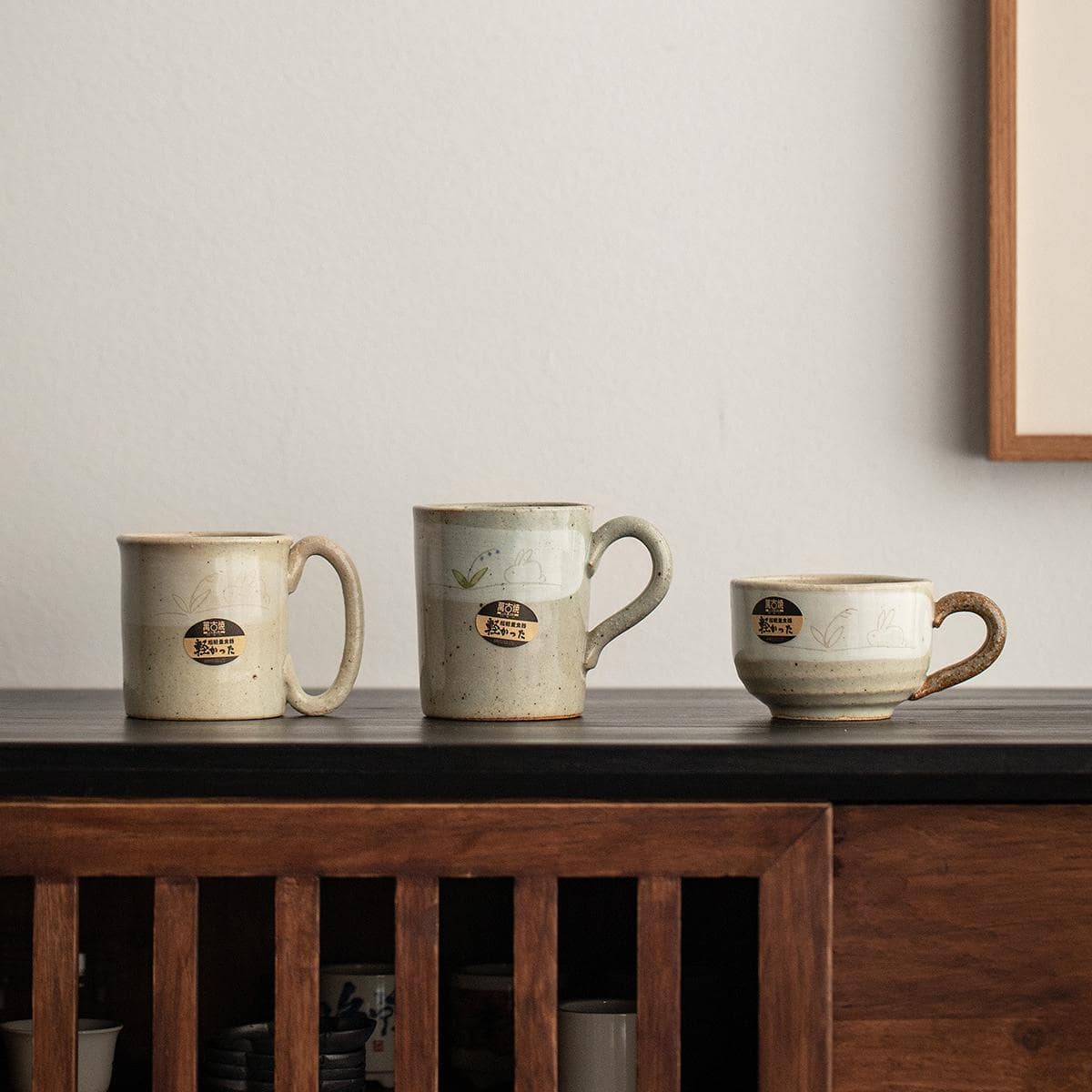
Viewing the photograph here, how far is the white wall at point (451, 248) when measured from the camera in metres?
1.09

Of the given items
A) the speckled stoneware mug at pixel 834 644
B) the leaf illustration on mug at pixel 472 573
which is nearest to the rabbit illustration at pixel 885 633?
the speckled stoneware mug at pixel 834 644

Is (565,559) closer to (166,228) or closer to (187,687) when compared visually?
(187,687)

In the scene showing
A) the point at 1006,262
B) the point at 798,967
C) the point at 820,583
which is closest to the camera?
the point at 798,967

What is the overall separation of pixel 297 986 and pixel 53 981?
131 mm

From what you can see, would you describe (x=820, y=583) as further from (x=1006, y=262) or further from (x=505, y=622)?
(x=1006, y=262)

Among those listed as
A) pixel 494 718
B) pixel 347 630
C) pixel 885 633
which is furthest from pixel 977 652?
pixel 347 630

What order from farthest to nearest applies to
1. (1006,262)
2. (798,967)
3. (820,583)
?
(1006,262)
(820,583)
(798,967)

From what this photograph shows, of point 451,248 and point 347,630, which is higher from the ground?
point 451,248

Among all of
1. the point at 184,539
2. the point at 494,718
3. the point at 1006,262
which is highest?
the point at 1006,262

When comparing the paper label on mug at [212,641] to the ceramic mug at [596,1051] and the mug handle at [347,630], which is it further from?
the ceramic mug at [596,1051]

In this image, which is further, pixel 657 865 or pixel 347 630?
pixel 347 630

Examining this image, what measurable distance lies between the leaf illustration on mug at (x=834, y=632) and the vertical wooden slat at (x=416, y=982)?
0.27 m

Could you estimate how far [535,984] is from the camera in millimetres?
721

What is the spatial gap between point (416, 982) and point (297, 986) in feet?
0.21
